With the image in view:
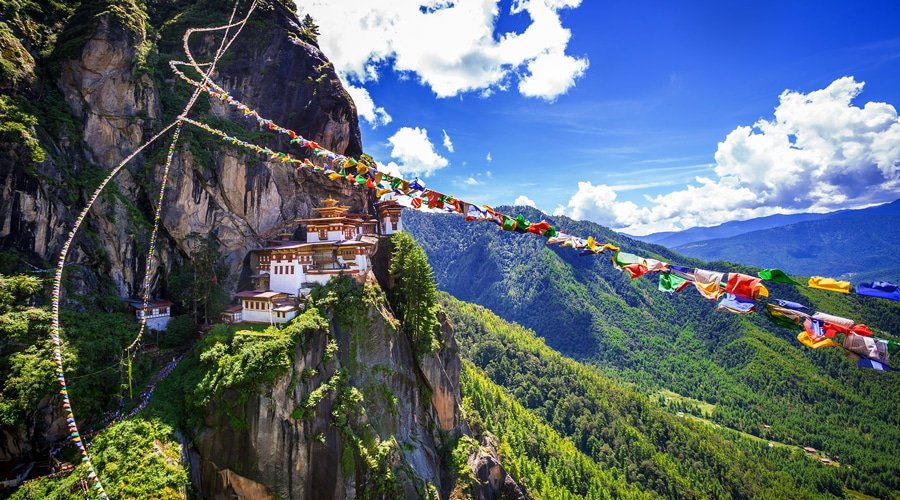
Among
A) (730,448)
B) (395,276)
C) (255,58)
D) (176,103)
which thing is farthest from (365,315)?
(730,448)

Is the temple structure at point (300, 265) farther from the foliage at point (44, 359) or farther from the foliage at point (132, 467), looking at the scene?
the foliage at point (132, 467)

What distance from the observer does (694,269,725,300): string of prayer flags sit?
12.2 meters

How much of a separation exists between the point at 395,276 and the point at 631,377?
548ft

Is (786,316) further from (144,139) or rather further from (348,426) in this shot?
(144,139)

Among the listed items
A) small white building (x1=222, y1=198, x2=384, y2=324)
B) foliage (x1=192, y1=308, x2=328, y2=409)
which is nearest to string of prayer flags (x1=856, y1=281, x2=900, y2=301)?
foliage (x1=192, y1=308, x2=328, y2=409)

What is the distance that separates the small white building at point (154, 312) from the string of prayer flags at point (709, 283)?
123ft

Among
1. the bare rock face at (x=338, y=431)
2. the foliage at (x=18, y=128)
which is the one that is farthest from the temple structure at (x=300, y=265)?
the foliage at (x=18, y=128)

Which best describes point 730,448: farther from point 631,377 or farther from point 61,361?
point 61,361

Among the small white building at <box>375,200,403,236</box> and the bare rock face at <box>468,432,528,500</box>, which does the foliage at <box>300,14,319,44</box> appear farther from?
the bare rock face at <box>468,432,528,500</box>

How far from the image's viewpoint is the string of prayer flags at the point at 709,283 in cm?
1224

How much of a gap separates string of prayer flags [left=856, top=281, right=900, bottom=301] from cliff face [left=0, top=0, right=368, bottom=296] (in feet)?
139

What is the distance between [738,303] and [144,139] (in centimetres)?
4642

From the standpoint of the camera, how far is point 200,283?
35.9 m

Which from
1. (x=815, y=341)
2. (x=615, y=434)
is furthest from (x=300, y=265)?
(x=615, y=434)
